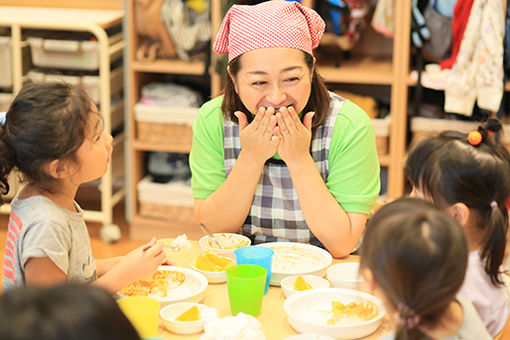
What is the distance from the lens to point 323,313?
136 cm

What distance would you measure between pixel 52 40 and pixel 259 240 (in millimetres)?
1886

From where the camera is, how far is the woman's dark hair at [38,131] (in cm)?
134

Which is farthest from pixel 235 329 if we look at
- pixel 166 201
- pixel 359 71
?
pixel 166 201

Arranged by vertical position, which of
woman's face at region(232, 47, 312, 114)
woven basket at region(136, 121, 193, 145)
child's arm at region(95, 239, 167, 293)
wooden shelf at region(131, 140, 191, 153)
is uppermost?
woman's face at region(232, 47, 312, 114)

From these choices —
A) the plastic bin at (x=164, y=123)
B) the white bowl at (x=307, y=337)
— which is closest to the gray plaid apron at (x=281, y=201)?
the white bowl at (x=307, y=337)

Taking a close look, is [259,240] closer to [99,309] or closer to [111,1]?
[99,309]

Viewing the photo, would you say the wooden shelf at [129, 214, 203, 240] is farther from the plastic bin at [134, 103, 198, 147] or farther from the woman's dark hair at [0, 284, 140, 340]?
the woman's dark hair at [0, 284, 140, 340]

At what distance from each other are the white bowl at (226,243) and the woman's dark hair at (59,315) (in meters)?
0.86

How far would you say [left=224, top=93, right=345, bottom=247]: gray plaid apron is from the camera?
5.90ft

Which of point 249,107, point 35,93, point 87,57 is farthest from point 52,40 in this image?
point 35,93

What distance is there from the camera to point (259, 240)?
181 centimetres

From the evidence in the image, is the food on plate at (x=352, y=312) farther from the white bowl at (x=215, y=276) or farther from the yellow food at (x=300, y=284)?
the white bowl at (x=215, y=276)

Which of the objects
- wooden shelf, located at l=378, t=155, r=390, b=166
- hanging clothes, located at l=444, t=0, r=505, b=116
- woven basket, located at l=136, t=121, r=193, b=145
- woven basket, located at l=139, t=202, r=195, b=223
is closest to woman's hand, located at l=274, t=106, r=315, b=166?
hanging clothes, located at l=444, t=0, r=505, b=116

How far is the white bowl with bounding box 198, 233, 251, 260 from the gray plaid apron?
0.15m
